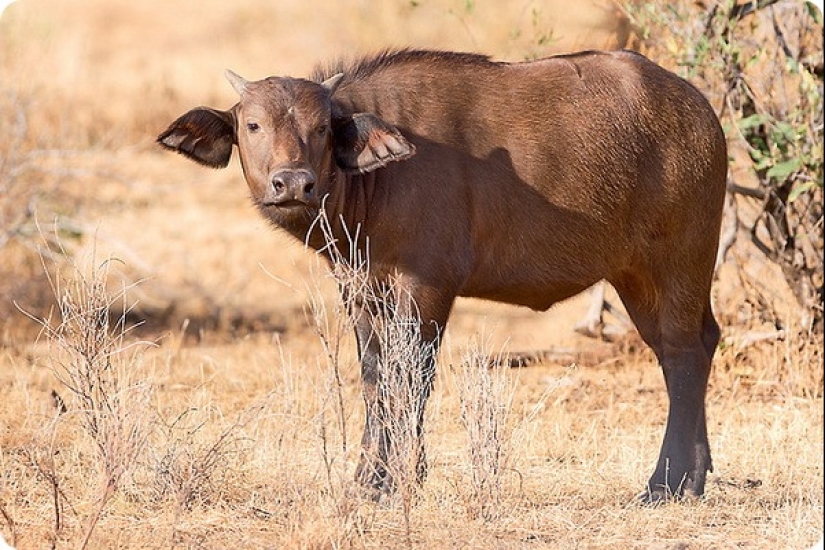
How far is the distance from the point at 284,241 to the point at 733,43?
6.80m

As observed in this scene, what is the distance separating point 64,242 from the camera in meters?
12.7

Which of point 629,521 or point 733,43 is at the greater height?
point 733,43

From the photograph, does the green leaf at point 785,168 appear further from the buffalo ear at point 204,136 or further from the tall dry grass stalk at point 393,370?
the buffalo ear at point 204,136

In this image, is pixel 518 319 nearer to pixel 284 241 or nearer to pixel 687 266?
pixel 284 241

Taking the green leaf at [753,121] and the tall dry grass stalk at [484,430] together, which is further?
the green leaf at [753,121]

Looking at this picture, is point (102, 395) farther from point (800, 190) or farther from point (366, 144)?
point (800, 190)

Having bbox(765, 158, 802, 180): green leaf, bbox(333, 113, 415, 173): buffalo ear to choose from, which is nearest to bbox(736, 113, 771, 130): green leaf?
bbox(765, 158, 802, 180): green leaf

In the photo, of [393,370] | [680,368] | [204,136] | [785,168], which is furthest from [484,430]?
[785,168]

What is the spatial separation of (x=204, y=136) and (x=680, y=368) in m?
2.85

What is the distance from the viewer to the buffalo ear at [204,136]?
734cm

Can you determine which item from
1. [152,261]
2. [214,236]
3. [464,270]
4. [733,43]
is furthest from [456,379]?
[214,236]

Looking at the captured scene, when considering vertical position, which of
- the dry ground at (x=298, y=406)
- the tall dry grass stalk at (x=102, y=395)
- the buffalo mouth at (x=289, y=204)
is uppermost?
the buffalo mouth at (x=289, y=204)

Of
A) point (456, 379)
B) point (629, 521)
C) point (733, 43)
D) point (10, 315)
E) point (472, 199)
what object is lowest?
point (10, 315)

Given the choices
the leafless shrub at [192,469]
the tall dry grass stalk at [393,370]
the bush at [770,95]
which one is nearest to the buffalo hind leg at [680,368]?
the tall dry grass stalk at [393,370]
